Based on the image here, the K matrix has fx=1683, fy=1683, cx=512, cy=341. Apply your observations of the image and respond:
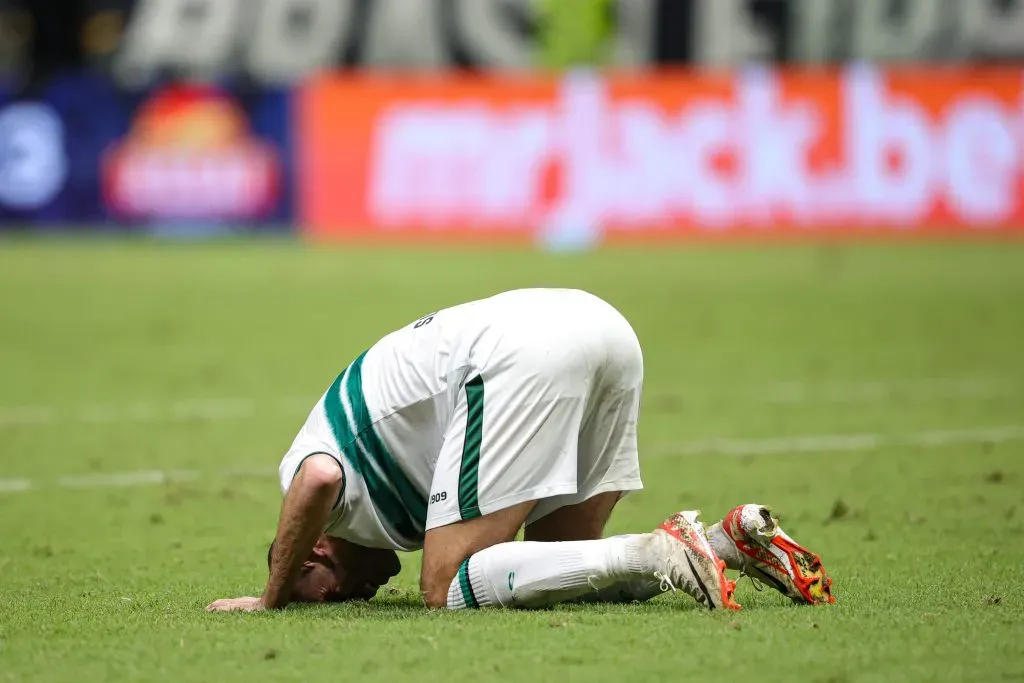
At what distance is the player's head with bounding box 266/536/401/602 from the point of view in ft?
19.0

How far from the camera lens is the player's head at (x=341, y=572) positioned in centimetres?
580

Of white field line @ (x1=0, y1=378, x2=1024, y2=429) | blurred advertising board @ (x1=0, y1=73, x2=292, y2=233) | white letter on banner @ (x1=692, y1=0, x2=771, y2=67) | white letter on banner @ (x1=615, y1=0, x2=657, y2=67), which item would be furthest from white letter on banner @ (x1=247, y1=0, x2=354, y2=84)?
white field line @ (x1=0, y1=378, x2=1024, y2=429)

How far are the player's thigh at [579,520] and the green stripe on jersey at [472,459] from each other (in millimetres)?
450

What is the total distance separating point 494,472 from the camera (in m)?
5.44

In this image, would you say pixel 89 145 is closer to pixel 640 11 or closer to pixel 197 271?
pixel 197 271

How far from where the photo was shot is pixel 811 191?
22266 mm

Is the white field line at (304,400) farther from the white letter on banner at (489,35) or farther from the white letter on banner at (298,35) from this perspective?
the white letter on banner at (298,35)

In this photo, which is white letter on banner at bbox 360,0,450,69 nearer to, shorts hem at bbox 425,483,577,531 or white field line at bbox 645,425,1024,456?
white field line at bbox 645,425,1024,456

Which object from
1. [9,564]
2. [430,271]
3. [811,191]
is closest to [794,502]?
[9,564]

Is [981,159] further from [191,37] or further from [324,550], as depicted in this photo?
[324,550]

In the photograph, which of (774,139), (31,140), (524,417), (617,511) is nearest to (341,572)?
(524,417)

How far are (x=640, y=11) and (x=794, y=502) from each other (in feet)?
89.3

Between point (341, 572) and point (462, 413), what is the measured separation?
32.0 inches

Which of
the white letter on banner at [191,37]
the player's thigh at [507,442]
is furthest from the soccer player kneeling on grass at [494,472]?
the white letter on banner at [191,37]
